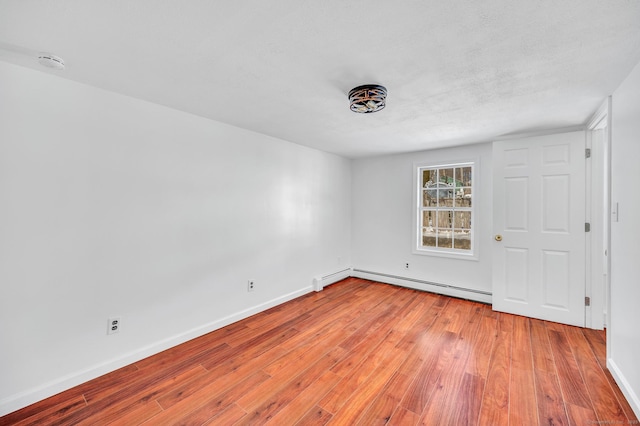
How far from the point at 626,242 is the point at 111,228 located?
3785 millimetres

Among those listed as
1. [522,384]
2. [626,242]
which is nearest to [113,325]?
[522,384]

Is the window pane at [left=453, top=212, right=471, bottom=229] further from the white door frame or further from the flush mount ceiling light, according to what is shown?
the flush mount ceiling light

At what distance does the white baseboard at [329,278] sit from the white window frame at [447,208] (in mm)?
1302

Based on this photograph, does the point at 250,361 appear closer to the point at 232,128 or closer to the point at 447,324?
the point at 447,324

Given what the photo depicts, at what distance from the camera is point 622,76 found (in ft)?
5.99

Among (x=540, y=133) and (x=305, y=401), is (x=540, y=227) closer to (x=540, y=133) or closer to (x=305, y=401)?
(x=540, y=133)

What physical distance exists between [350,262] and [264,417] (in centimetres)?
357

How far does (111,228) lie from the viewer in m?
2.16

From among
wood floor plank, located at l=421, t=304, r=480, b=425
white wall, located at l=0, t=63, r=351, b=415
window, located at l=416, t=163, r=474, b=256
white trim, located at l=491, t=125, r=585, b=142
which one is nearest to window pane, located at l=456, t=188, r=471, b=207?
window, located at l=416, t=163, r=474, b=256

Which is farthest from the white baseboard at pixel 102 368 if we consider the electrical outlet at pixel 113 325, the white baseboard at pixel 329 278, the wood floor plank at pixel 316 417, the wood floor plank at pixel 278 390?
the wood floor plank at pixel 316 417

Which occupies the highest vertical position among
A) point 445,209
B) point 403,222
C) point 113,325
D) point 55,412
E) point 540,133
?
point 540,133

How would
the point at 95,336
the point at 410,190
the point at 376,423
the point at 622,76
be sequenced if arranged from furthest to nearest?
1. the point at 410,190
2. the point at 95,336
3. the point at 622,76
4. the point at 376,423

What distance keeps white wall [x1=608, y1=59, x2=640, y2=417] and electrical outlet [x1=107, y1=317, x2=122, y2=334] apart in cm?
365

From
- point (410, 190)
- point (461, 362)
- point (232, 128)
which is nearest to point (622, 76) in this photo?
point (461, 362)
